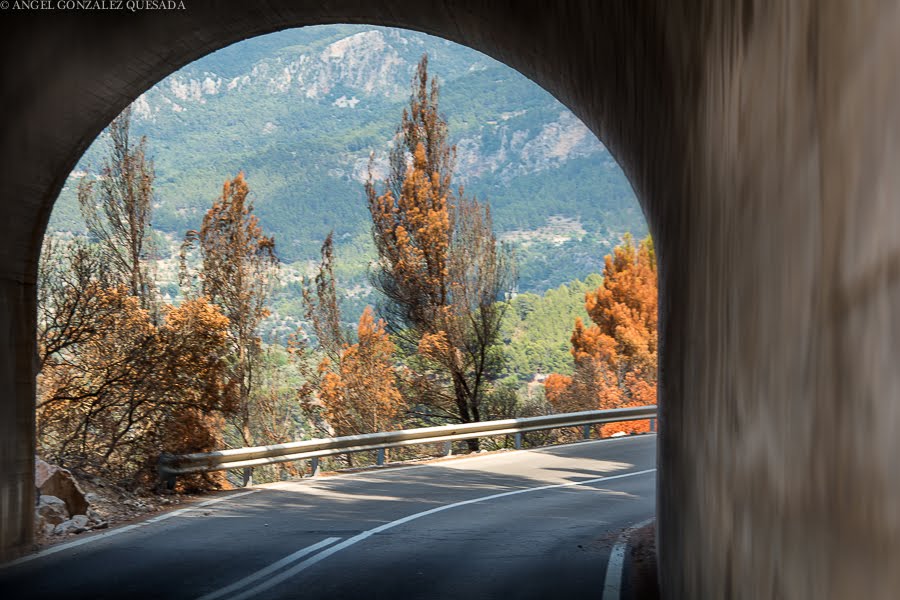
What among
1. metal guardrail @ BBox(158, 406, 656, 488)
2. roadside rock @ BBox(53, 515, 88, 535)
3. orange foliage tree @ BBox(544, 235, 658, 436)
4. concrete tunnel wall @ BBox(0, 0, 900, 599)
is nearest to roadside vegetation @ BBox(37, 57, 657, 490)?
orange foliage tree @ BBox(544, 235, 658, 436)

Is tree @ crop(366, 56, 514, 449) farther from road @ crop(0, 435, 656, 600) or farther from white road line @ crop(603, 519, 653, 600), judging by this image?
white road line @ crop(603, 519, 653, 600)

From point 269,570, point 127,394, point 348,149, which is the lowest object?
point 269,570

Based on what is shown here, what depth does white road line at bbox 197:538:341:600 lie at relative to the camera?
7.82 meters

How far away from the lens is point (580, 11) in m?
6.66

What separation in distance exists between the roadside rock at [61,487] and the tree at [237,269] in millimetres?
18981

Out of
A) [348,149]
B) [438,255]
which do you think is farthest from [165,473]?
[348,149]

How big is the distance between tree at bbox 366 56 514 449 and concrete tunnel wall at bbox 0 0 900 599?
22.5 m

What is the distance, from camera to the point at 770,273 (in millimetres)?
2357

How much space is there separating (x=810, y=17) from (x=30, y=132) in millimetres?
8816

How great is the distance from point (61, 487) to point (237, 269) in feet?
66.0

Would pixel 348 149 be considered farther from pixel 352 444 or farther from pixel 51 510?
pixel 51 510

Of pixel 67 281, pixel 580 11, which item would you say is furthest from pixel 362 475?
pixel 580 11

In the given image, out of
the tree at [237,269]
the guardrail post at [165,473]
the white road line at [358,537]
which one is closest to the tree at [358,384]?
the tree at [237,269]

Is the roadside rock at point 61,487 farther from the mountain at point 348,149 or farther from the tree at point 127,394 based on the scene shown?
the mountain at point 348,149
